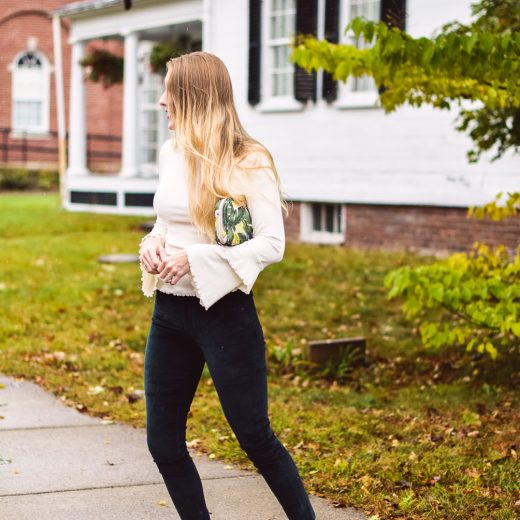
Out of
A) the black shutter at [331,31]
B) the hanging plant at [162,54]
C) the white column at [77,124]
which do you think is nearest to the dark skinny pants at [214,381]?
the black shutter at [331,31]

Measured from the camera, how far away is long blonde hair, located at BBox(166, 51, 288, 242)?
3.46 m

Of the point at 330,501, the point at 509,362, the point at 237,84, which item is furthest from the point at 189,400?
the point at 237,84

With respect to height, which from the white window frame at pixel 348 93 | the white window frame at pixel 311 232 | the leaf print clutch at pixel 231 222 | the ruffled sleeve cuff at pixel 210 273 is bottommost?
the white window frame at pixel 311 232

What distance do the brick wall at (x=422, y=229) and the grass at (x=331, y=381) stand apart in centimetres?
65

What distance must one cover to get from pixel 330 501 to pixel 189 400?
1.32m

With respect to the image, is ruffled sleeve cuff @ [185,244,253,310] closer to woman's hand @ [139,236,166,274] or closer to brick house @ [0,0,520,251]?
woman's hand @ [139,236,166,274]

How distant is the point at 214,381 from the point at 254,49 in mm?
12776

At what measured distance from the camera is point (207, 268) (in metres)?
3.45

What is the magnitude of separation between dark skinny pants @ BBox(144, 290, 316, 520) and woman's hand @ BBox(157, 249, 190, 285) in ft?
0.45

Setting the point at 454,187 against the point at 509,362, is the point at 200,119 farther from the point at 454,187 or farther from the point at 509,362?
the point at 454,187

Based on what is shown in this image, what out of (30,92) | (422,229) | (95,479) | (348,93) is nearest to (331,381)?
(95,479)

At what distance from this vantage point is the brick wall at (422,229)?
493 inches

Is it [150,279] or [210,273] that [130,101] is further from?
[210,273]

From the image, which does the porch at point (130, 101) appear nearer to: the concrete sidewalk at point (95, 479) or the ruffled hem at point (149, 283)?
the concrete sidewalk at point (95, 479)
